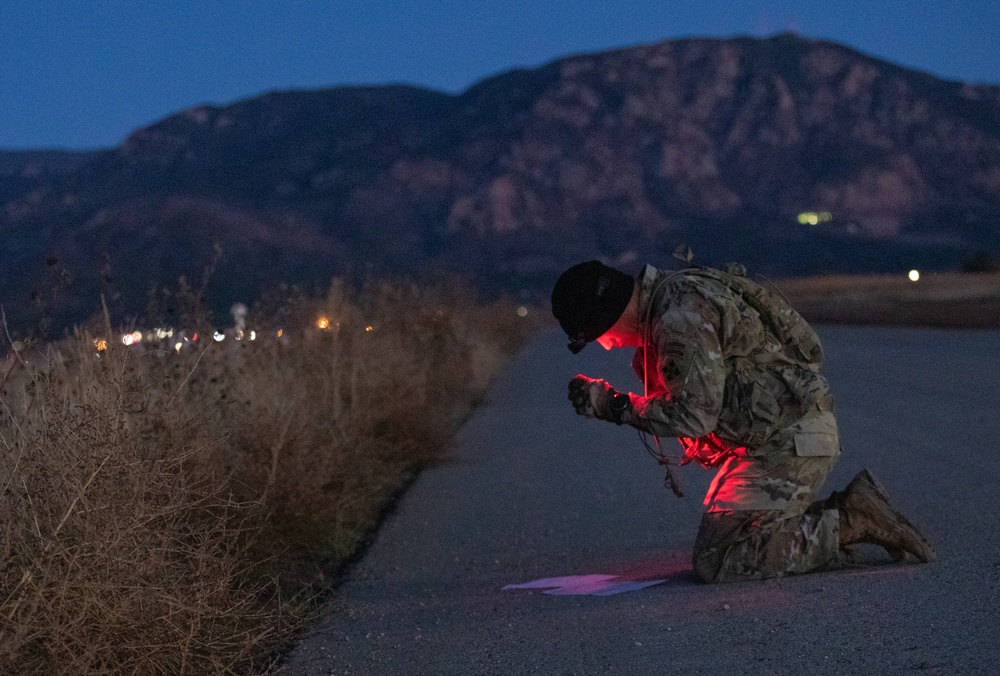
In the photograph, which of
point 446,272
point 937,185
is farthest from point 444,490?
point 937,185

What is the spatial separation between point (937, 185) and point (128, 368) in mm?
155519

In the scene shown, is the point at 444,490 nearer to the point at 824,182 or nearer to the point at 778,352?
the point at 778,352

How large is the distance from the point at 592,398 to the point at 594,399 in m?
0.01

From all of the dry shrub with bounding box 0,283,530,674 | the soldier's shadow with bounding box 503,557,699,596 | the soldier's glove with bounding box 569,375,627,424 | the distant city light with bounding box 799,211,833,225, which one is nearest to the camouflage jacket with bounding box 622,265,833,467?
the soldier's glove with bounding box 569,375,627,424

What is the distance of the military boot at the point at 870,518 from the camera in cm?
685

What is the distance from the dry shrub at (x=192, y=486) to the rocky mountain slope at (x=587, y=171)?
85.1m

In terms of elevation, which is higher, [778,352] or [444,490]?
[778,352]

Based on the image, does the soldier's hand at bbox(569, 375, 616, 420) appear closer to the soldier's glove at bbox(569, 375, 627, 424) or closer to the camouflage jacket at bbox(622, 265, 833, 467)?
the soldier's glove at bbox(569, 375, 627, 424)

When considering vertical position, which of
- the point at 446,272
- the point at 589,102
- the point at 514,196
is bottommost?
the point at 446,272

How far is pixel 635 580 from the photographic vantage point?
24.7 ft

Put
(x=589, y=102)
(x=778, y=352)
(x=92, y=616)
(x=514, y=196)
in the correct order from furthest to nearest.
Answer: (x=589, y=102), (x=514, y=196), (x=778, y=352), (x=92, y=616)

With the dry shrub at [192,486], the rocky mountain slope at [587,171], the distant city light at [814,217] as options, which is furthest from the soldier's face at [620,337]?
the distant city light at [814,217]

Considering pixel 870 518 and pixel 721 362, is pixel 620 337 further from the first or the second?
pixel 870 518

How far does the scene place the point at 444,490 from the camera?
12.4 metres
